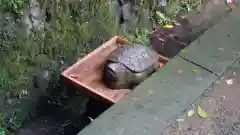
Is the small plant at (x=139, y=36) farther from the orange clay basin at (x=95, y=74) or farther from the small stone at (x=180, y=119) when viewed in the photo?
the small stone at (x=180, y=119)

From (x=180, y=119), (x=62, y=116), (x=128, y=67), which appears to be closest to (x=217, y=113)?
(x=180, y=119)

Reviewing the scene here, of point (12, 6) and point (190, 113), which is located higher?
point (12, 6)

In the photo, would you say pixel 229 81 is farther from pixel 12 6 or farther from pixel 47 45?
pixel 12 6

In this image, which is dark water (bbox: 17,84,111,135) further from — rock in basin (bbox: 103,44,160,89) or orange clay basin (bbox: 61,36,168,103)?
rock in basin (bbox: 103,44,160,89)

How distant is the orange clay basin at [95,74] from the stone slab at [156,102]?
18 cm

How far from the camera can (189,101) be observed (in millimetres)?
3283

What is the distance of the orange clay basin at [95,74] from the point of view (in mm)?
3359

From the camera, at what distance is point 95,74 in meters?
3.62

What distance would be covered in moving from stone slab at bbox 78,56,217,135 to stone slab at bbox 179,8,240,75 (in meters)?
0.11

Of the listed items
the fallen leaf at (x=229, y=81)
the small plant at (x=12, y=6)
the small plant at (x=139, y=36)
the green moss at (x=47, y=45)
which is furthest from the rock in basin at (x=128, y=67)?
the small plant at (x=139, y=36)

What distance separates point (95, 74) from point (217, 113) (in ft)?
3.51

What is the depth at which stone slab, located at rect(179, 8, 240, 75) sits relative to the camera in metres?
3.67

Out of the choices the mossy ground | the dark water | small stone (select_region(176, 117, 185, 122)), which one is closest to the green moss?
the mossy ground

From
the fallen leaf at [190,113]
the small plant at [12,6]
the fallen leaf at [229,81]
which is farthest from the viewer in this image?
the fallen leaf at [229,81]
